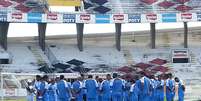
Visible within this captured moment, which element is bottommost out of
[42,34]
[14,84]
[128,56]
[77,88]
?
[14,84]

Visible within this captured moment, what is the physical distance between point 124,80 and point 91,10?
26.8 m

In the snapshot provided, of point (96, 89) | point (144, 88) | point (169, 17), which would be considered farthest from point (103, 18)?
point (144, 88)

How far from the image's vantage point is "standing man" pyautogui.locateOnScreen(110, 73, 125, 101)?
74.2ft

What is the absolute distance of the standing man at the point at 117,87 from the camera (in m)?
22.6

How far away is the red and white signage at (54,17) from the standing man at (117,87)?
2370 cm

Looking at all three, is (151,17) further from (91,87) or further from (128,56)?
(91,87)

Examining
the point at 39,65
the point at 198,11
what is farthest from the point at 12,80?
the point at 198,11

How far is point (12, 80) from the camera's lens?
3225cm

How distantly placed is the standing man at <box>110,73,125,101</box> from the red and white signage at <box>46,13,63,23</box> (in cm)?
2370

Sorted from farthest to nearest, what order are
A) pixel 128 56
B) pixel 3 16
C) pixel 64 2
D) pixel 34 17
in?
pixel 128 56
pixel 64 2
pixel 34 17
pixel 3 16

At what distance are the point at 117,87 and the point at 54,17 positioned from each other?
79.4ft

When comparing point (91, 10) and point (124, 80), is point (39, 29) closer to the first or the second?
point (91, 10)

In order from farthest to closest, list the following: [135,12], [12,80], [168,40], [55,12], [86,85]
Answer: [168,40], [135,12], [55,12], [12,80], [86,85]

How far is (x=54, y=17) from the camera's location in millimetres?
46219
